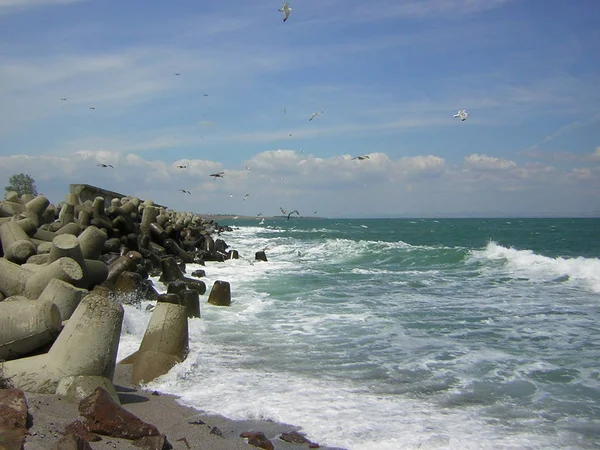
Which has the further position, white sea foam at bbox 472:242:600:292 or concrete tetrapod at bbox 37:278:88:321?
white sea foam at bbox 472:242:600:292

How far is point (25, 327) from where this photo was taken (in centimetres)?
666

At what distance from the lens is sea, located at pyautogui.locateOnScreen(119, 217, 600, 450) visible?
6.73 m

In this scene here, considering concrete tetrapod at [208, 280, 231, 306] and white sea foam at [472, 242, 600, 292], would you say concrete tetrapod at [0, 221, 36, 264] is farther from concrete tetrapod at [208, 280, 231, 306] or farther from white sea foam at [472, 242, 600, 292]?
white sea foam at [472, 242, 600, 292]

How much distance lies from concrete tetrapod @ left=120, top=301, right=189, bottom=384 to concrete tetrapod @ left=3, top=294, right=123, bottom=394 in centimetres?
175

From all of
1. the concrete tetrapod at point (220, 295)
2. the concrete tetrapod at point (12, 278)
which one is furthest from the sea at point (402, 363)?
the concrete tetrapod at point (12, 278)

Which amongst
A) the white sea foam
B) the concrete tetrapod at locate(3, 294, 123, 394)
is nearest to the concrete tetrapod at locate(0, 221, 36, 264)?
the concrete tetrapod at locate(3, 294, 123, 394)

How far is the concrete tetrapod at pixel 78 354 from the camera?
20.2ft

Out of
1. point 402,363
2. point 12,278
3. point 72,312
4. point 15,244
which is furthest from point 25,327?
point 402,363

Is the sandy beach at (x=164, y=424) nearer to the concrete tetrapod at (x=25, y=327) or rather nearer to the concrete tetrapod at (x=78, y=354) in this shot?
the concrete tetrapod at (x=78, y=354)

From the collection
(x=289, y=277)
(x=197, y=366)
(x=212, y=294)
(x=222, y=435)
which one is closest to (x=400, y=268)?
(x=289, y=277)

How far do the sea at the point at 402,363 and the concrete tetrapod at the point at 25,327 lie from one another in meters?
1.57

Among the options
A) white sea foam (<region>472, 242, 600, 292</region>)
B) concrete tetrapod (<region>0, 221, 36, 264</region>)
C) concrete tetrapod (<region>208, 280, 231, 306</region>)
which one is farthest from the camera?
white sea foam (<region>472, 242, 600, 292</region>)

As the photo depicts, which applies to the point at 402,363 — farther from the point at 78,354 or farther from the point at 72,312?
the point at 78,354

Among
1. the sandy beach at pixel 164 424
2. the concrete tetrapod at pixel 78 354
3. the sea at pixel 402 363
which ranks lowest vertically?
the sea at pixel 402 363
